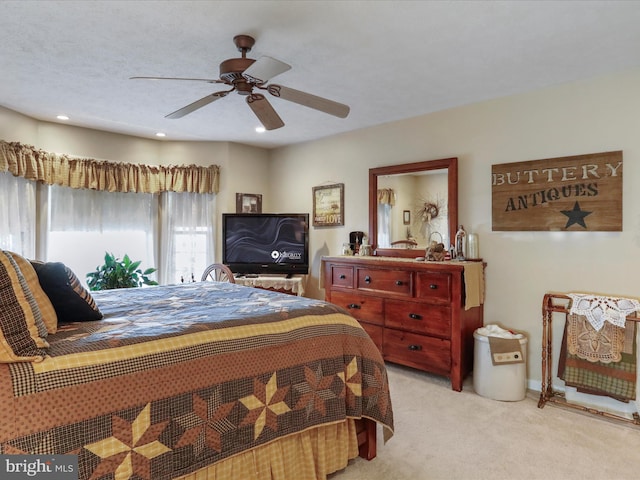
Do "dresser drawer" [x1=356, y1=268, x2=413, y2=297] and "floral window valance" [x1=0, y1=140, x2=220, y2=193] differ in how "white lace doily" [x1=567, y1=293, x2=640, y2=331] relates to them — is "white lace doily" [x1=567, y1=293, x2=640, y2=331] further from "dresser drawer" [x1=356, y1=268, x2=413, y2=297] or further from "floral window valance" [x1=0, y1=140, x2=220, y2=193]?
"floral window valance" [x1=0, y1=140, x2=220, y2=193]

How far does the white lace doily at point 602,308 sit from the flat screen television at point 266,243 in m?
2.82

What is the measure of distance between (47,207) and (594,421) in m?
5.35

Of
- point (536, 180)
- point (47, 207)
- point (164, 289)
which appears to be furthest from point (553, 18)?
point (47, 207)

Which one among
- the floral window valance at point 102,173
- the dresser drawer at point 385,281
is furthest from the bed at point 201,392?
the floral window valance at point 102,173

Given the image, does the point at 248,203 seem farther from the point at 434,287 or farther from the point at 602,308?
the point at 602,308

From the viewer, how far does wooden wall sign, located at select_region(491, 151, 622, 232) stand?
9.29 ft

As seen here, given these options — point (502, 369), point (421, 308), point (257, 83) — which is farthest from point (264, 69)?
point (502, 369)

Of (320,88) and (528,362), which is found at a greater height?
(320,88)

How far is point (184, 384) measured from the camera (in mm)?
1452

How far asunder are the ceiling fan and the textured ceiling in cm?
25

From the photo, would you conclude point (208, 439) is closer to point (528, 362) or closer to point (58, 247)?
point (528, 362)

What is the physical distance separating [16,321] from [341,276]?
3008 mm

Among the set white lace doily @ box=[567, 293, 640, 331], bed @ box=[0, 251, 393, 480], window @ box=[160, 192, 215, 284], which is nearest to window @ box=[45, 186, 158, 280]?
window @ box=[160, 192, 215, 284]

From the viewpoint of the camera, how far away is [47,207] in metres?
4.21
